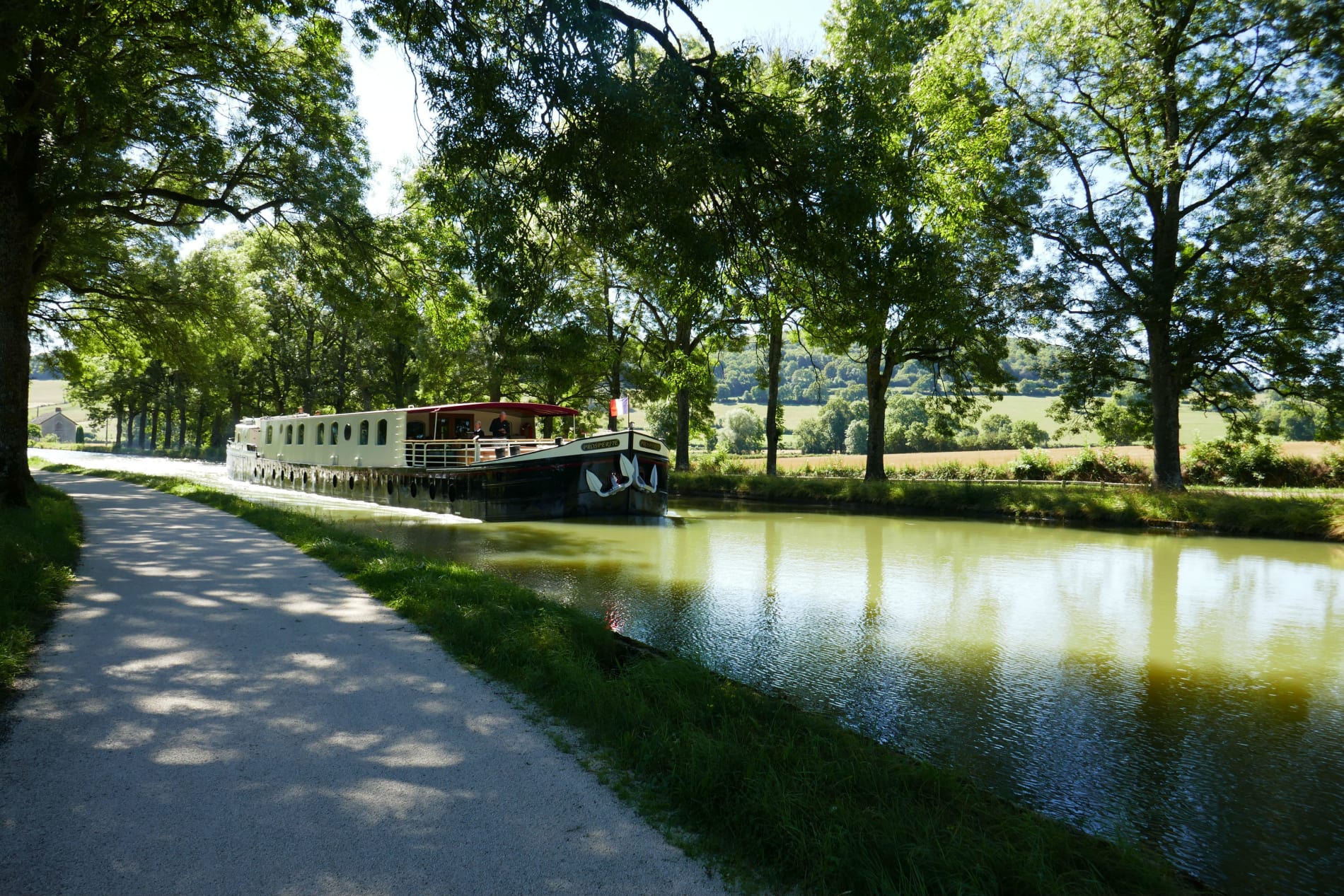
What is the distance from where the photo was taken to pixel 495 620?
629 centimetres

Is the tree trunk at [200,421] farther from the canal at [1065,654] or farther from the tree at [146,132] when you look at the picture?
the canal at [1065,654]

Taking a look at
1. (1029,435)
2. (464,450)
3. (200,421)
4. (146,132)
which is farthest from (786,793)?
(200,421)

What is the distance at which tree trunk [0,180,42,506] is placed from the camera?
35.8 feet

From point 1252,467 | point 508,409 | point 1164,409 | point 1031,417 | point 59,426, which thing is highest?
point 1031,417

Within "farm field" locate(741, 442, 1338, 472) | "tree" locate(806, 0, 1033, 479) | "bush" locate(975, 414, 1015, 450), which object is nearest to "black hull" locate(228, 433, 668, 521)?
"tree" locate(806, 0, 1033, 479)

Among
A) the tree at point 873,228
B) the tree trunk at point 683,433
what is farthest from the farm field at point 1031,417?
the tree at point 873,228

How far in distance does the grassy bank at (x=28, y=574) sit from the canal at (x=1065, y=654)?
4.79 meters

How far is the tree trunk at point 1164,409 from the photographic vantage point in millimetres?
20172

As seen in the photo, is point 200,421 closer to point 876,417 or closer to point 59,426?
point 876,417

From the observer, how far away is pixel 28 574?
689 centimetres

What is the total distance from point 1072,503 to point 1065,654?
14111 millimetres

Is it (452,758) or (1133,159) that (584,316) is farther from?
(1133,159)

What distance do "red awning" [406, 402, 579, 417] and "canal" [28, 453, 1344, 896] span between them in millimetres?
6636

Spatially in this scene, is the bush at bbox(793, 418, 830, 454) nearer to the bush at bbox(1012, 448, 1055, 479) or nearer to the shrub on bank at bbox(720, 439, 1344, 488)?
the shrub on bank at bbox(720, 439, 1344, 488)
